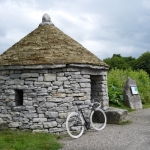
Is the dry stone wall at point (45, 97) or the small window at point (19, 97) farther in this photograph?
the small window at point (19, 97)

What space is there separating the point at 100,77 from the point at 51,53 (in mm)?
2292

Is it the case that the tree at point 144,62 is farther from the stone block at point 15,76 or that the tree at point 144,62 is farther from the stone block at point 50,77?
the stone block at point 15,76

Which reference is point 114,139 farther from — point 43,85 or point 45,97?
point 43,85

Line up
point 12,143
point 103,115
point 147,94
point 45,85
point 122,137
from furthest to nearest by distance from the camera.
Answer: point 147,94 < point 103,115 < point 45,85 < point 122,137 < point 12,143

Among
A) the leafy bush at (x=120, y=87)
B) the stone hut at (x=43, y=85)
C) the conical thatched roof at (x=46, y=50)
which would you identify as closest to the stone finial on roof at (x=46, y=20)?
the conical thatched roof at (x=46, y=50)

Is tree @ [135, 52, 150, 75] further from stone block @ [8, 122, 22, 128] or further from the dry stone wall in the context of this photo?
stone block @ [8, 122, 22, 128]

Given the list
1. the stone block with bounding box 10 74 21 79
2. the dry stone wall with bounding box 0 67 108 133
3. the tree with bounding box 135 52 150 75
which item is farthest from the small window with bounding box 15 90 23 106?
the tree with bounding box 135 52 150 75

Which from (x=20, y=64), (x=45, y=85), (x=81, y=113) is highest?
(x=20, y=64)

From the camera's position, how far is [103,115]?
Answer: 10.3 meters

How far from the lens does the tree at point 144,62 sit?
35.2 meters

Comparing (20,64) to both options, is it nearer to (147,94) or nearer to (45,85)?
(45,85)

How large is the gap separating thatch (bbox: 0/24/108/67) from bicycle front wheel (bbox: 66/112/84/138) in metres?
1.60

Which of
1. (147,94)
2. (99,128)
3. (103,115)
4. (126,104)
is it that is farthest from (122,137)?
(147,94)

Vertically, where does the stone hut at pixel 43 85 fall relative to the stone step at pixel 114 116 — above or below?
above
